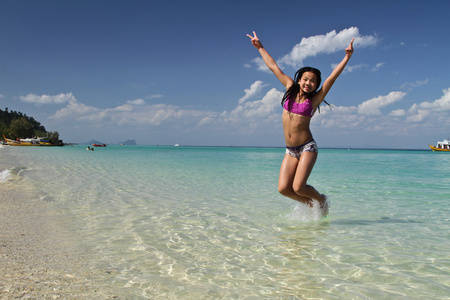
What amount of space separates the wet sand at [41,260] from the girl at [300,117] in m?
3.52

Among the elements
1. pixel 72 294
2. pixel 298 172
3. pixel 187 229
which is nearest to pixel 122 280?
pixel 72 294

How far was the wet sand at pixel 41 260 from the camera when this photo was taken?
111 inches

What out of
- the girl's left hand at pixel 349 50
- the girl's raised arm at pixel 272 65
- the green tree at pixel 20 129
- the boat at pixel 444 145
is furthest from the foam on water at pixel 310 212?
the boat at pixel 444 145

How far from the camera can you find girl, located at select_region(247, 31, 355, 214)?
5.04 metres

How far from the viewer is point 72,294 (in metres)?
2.78

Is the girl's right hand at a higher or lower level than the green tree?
lower

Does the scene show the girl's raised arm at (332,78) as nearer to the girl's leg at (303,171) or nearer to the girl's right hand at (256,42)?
the girl's leg at (303,171)

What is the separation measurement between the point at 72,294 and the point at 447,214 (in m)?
7.80

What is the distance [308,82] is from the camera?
4.99m

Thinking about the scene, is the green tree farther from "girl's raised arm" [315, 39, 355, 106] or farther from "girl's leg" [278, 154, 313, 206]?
"girl's raised arm" [315, 39, 355, 106]

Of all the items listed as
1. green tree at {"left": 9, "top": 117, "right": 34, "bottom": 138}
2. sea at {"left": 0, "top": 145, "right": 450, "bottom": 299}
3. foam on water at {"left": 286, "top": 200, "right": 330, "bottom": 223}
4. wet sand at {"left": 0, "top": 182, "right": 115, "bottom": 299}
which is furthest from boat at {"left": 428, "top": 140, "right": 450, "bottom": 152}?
green tree at {"left": 9, "top": 117, "right": 34, "bottom": 138}

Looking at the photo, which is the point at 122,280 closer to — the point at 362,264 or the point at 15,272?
the point at 15,272

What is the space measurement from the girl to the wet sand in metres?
3.52

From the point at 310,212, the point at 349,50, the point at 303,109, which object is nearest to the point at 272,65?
the point at 303,109
